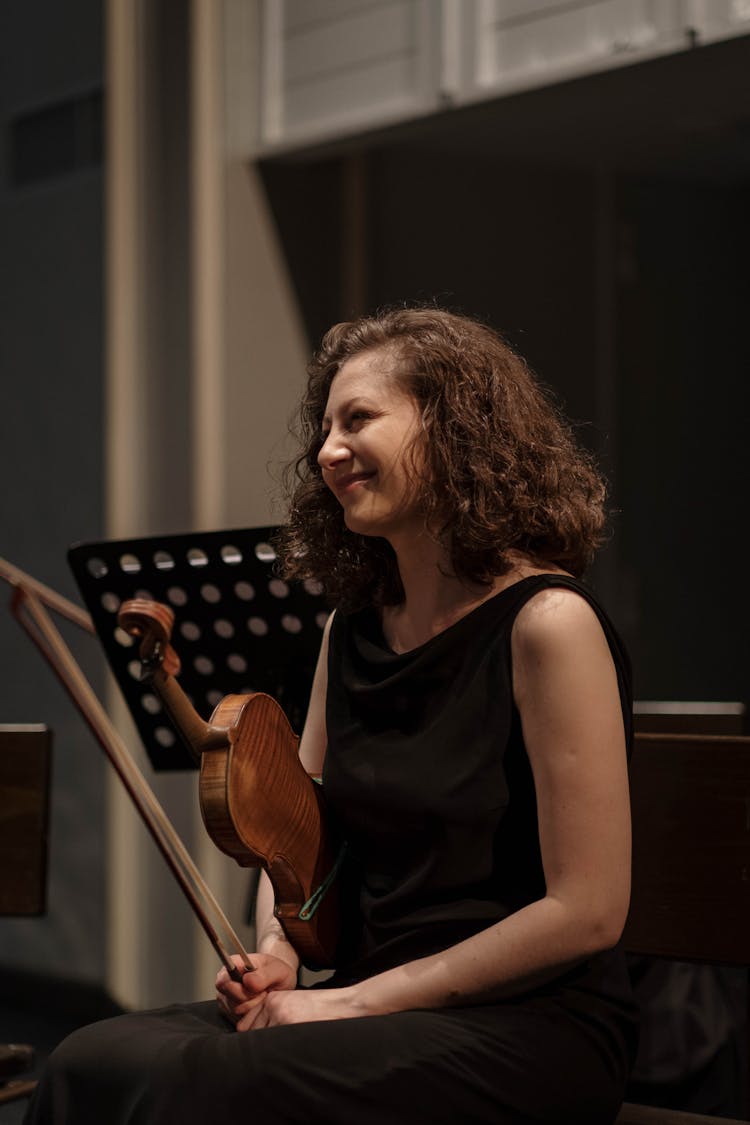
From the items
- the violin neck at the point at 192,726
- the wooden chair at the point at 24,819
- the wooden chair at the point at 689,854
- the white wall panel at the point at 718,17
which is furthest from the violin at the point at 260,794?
the white wall panel at the point at 718,17

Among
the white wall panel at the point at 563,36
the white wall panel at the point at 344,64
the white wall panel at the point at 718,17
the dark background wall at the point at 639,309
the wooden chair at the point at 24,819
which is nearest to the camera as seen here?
the wooden chair at the point at 24,819

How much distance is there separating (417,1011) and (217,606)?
87 cm

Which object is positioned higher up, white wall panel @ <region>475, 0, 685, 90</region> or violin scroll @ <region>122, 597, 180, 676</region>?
white wall panel @ <region>475, 0, 685, 90</region>

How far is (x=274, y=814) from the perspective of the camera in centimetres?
164

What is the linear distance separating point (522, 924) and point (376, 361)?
650 mm

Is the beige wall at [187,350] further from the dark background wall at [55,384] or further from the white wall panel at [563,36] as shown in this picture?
the white wall panel at [563,36]

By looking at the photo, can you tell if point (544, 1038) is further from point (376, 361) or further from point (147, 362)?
point (147, 362)

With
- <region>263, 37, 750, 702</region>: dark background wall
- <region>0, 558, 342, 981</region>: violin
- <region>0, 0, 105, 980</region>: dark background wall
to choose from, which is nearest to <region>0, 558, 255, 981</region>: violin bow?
<region>0, 558, 342, 981</region>: violin

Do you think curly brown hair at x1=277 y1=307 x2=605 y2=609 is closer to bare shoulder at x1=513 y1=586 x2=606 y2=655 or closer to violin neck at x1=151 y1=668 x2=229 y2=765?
bare shoulder at x1=513 y1=586 x2=606 y2=655

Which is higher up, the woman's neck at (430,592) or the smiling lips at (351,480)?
the smiling lips at (351,480)

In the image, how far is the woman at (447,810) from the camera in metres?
1.49

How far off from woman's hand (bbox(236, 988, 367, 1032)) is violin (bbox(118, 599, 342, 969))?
0.40 feet

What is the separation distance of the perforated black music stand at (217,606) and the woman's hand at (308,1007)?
74cm

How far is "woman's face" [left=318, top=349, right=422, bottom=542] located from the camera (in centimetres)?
170
